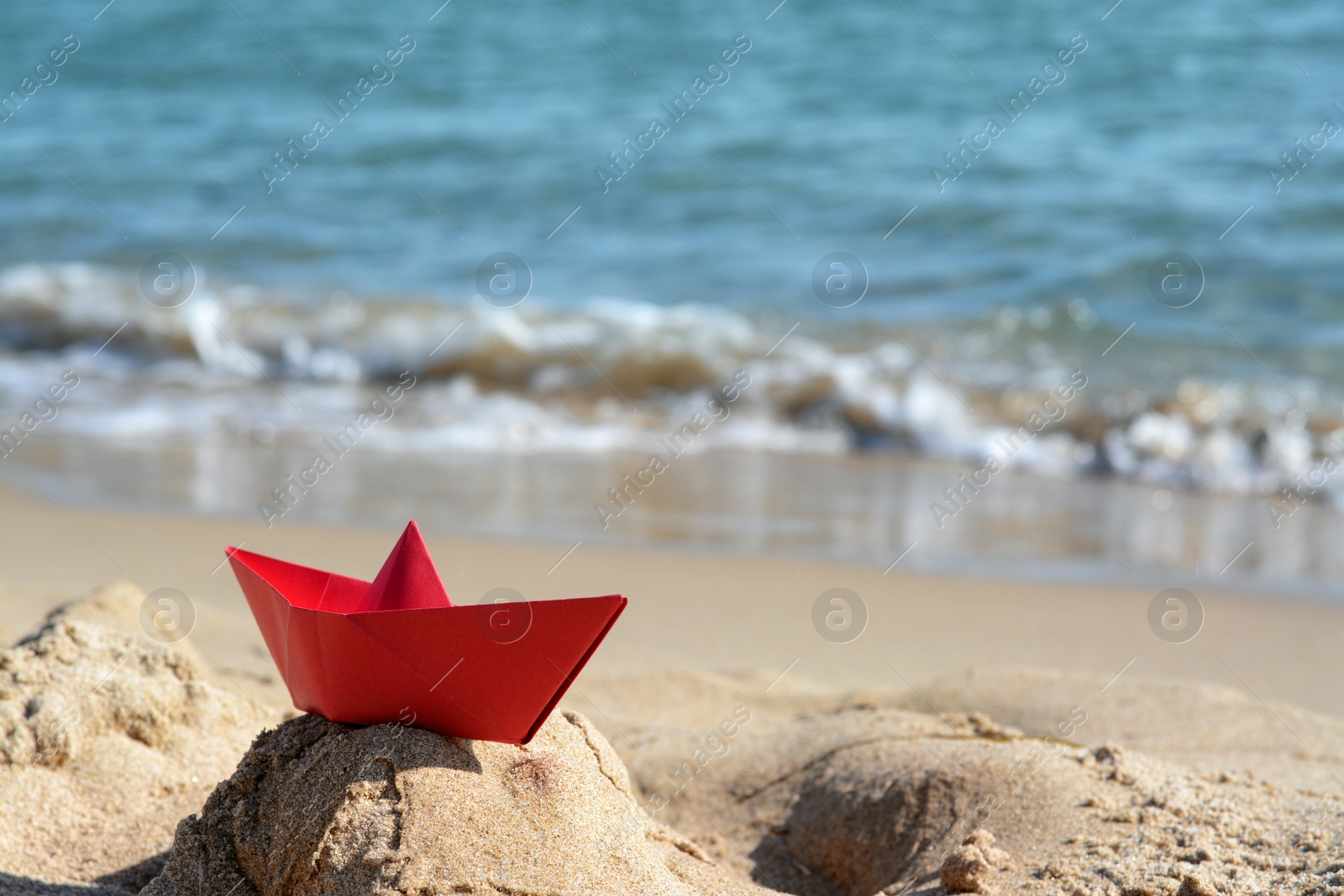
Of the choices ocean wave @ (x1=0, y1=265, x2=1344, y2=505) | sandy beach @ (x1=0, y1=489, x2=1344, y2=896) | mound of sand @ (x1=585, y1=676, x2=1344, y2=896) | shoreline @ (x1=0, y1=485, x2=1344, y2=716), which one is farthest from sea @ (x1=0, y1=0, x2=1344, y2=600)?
mound of sand @ (x1=585, y1=676, x2=1344, y2=896)

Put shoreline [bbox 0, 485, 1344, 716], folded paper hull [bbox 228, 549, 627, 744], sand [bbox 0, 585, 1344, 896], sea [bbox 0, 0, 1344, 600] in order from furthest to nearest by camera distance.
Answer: sea [bbox 0, 0, 1344, 600], shoreline [bbox 0, 485, 1344, 716], sand [bbox 0, 585, 1344, 896], folded paper hull [bbox 228, 549, 627, 744]

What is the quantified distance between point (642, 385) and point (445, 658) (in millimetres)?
5772

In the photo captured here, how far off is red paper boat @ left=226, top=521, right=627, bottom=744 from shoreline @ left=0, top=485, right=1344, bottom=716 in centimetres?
129

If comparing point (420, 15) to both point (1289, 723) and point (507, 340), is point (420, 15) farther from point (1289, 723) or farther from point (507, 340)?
point (1289, 723)

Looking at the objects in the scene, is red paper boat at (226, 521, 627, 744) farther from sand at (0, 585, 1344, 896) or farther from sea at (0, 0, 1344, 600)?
sea at (0, 0, 1344, 600)

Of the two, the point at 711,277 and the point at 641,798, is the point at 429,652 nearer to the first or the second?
the point at 641,798

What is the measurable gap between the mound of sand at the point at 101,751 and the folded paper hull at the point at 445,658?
606 mm

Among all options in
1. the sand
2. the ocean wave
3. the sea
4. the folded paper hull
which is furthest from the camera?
the ocean wave

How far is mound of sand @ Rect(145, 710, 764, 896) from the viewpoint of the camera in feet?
4.82

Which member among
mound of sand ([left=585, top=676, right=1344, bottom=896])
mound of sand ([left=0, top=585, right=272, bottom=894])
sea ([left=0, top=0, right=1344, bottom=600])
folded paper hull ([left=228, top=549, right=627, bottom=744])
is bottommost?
sea ([left=0, top=0, right=1344, bottom=600])

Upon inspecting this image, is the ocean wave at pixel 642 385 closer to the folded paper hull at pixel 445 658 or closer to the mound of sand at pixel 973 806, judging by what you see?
the mound of sand at pixel 973 806

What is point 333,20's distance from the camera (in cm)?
1438

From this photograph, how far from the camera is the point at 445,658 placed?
1.46 m

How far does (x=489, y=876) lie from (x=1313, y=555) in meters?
4.19
